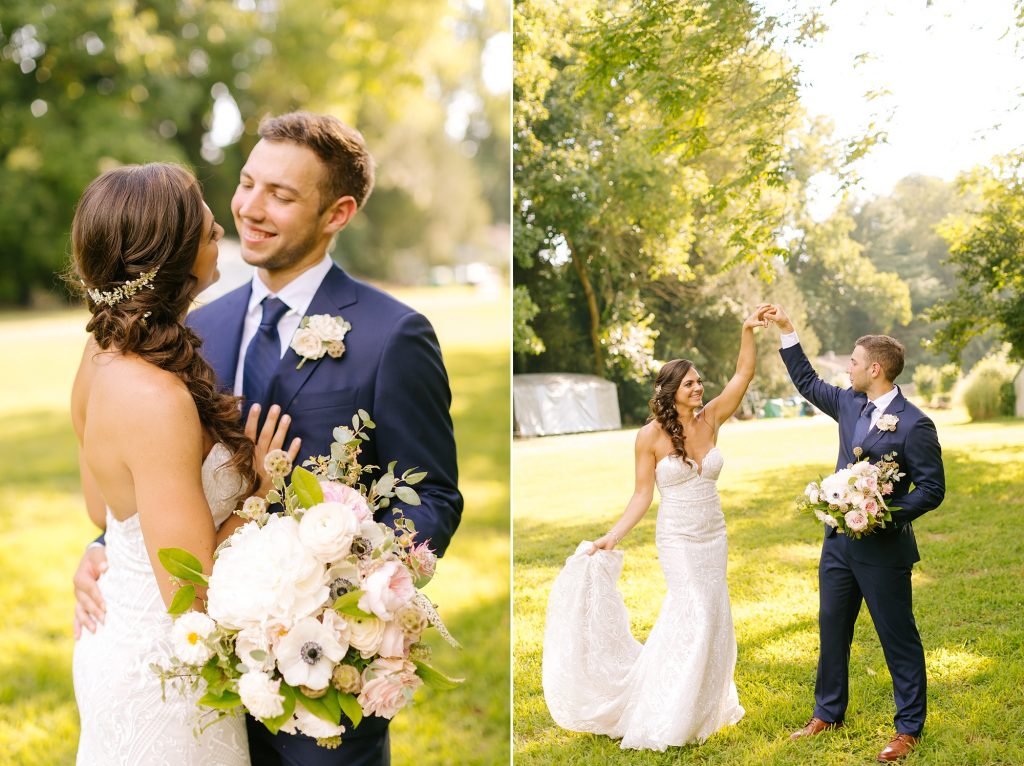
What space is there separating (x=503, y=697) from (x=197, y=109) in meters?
25.0

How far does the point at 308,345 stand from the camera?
2.81 m

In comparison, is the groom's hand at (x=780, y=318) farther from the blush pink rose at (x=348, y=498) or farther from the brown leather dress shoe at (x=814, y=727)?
the blush pink rose at (x=348, y=498)

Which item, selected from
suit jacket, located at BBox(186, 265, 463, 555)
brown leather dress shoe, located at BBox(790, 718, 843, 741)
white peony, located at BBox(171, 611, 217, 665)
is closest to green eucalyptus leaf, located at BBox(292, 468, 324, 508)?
white peony, located at BBox(171, 611, 217, 665)

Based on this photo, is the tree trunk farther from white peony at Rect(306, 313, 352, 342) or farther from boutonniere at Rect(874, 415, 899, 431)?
Result: white peony at Rect(306, 313, 352, 342)

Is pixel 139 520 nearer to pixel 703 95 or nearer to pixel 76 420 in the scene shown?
pixel 76 420

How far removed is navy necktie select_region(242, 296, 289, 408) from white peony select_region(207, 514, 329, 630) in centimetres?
80

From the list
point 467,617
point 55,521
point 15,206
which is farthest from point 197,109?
point 467,617

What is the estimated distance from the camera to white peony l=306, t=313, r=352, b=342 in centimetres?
283

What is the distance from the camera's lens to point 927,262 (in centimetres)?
313

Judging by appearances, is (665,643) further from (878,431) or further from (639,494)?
(878,431)

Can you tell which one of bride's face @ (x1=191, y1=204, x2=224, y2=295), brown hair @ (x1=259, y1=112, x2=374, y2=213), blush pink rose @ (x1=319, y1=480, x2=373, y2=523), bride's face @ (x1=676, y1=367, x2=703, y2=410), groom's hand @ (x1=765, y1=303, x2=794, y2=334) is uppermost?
brown hair @ (x1=259, y1=112, x2=374, y2=213)

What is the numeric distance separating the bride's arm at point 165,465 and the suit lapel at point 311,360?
0.48 metres

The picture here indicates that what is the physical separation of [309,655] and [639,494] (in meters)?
1.77

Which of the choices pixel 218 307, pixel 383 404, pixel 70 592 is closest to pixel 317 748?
pixel 383 404
